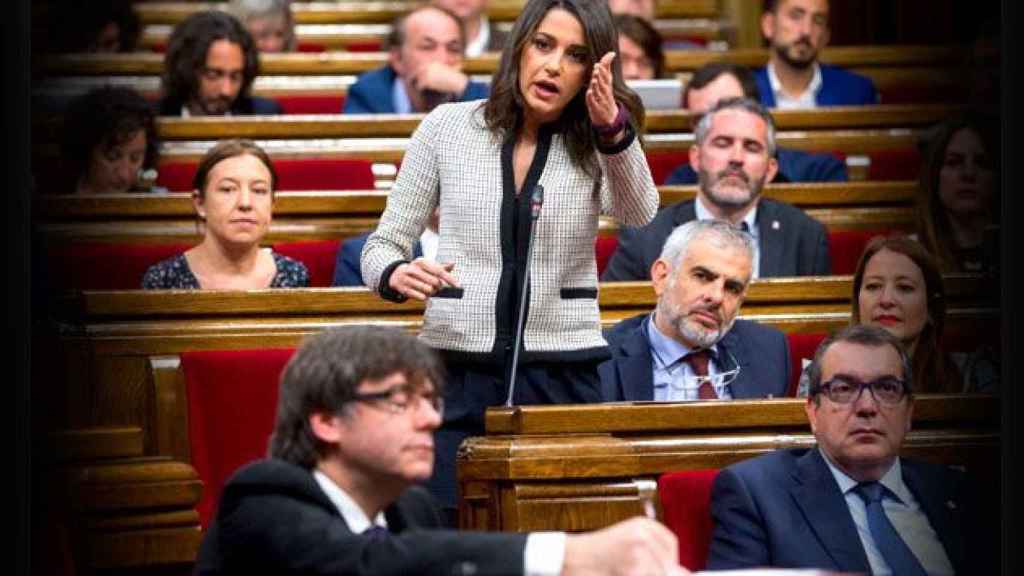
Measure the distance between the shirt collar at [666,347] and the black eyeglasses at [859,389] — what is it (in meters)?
0.52

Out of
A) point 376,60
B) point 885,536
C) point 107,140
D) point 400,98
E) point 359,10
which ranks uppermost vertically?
point 359,10

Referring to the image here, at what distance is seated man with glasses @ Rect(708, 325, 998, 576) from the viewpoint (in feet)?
5.38

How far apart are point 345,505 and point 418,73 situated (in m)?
2.05

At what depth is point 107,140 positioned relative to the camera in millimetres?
2930

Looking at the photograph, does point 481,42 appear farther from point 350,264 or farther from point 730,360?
point 730,360

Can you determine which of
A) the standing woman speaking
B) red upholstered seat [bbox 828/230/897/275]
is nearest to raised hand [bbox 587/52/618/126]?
the standing woman speaking

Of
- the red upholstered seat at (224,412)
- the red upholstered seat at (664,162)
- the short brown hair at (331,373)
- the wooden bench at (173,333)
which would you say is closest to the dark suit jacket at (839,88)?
the red upholstered seat at (664,162)

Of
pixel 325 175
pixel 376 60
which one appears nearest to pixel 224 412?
pixel 325 175

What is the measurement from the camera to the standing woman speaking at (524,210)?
6.07 ft

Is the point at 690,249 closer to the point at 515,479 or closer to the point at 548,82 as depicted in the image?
the point at 548,82

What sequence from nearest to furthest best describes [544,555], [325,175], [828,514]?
[544,555] < [828,514] < [325,175]

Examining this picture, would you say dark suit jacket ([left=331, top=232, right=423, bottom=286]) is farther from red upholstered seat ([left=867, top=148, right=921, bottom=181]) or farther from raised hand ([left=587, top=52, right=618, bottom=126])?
red upholstered seat ([left=867, top=148, right=921, bottom=181])

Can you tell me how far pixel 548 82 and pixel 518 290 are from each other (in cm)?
19

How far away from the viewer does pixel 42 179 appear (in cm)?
307
